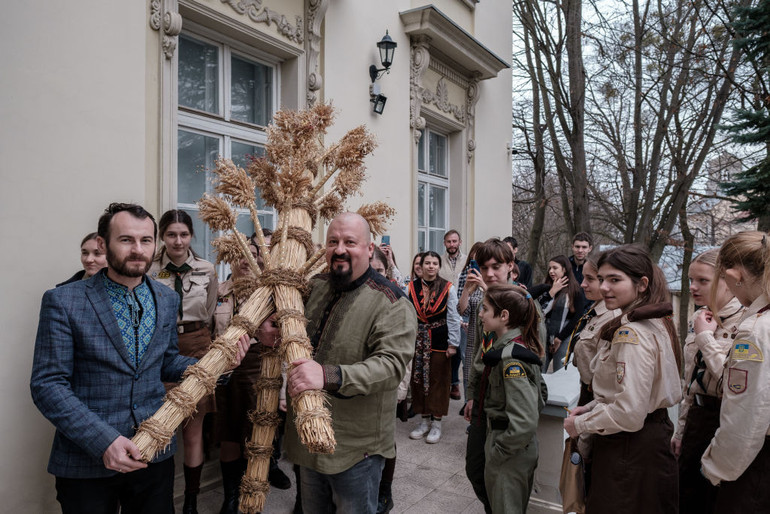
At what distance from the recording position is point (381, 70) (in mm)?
5910

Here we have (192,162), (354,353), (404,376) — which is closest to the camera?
(354,353)

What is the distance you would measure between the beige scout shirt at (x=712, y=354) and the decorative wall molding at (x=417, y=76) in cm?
450

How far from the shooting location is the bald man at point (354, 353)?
2.12 meters

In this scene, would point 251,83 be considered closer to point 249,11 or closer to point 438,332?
point 249,11

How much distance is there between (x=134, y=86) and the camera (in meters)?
3.52

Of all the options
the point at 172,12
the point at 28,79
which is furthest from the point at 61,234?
the point at 172,12

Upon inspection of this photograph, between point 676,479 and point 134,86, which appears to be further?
point 134,86

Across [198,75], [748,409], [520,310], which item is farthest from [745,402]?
[198,75]

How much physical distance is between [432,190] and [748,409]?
616 centimetres

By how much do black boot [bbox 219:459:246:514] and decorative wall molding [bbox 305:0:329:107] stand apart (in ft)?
10.5

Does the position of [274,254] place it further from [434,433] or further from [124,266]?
[434,433]

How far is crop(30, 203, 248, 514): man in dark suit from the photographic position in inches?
75.7

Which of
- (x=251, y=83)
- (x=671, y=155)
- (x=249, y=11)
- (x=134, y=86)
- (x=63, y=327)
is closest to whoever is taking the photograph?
(x=63, y=327)

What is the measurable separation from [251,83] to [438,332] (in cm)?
286
